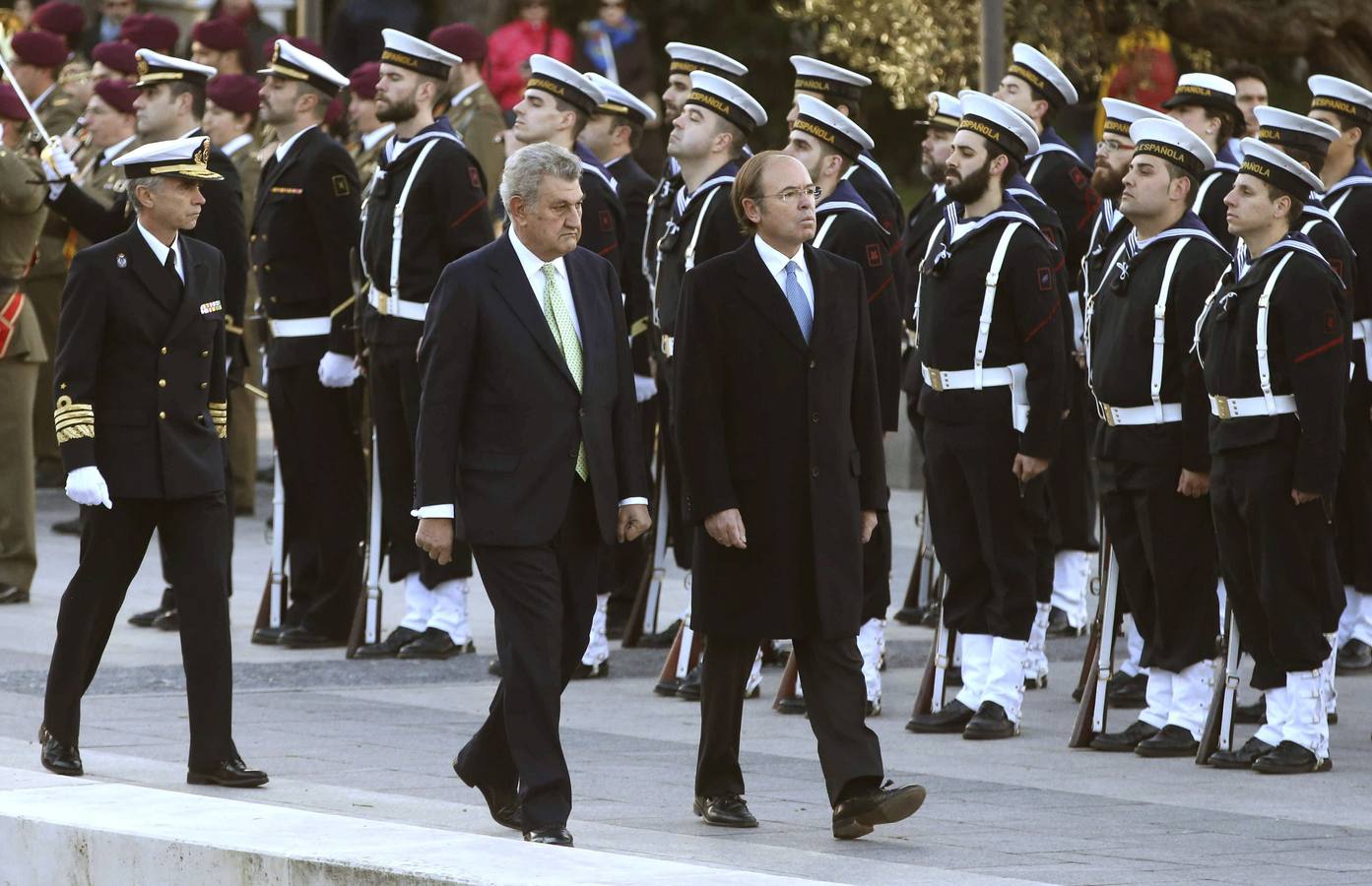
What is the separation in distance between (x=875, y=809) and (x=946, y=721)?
2.31m

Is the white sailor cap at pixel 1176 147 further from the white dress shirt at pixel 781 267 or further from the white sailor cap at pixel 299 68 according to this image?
the white sailor cap at pixel 299 68

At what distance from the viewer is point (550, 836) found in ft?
24.2

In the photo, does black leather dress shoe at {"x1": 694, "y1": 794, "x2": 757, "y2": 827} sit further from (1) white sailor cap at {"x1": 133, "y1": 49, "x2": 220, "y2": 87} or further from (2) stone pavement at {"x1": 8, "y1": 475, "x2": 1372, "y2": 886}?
(1) white sailor cap at {"x1": 133, "y1": 49, "x2": 220, "y2": 87}

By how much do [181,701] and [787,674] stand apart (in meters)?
2.42

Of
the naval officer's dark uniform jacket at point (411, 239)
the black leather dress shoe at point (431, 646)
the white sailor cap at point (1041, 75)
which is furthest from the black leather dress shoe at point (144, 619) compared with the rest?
the white sailor cap at point (1041, 75)

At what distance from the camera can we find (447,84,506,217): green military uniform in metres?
16.5

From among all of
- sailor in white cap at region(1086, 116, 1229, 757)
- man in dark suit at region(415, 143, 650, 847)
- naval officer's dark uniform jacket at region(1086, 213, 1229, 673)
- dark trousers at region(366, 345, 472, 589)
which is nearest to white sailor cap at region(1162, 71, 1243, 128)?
sailor in white cap at region(1086, 116, 1229, 757)

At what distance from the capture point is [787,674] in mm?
10602

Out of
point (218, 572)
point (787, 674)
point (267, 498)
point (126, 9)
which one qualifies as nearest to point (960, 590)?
point (787, 674)

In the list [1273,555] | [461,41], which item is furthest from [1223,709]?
[461,41]

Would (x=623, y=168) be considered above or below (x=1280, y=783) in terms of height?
above

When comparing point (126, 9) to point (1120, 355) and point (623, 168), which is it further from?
point (1120, 355)

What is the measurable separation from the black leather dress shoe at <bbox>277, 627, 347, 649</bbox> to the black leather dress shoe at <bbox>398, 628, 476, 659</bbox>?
548mm

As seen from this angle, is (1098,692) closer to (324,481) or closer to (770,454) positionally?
(770,454)
